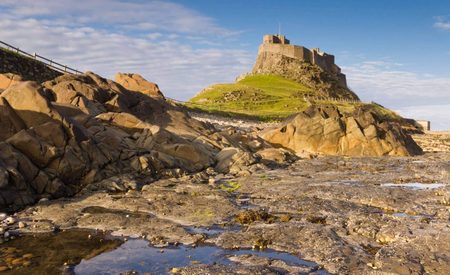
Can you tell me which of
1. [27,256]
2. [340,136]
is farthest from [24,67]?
[27,256]

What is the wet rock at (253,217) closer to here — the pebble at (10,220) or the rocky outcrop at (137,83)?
the pebble at (10,220)

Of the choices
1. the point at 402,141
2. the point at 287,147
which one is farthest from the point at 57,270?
the point at 402,141

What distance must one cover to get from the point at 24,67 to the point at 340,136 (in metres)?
42.5

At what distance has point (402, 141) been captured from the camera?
61844 millimetres

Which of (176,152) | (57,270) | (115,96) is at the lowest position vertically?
(57,270)

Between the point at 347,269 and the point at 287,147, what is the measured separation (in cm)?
4407

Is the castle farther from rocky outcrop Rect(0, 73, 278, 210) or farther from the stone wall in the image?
rocky outcrop Rect(0, 73, 278, 210)

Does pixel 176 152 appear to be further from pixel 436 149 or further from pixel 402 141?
pixel 436 149

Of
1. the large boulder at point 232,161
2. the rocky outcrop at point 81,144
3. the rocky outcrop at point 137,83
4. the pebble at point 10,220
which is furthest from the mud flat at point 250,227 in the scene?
the rocky outcrop at point 137,83

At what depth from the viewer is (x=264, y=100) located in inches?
4941

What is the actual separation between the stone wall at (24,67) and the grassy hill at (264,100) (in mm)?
39784

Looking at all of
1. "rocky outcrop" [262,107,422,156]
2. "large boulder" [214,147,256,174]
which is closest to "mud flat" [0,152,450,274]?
"large boulder" [214,147,256,174]

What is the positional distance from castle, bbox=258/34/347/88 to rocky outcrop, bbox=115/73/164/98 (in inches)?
Answer: 4097

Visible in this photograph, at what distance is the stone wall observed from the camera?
183ft
